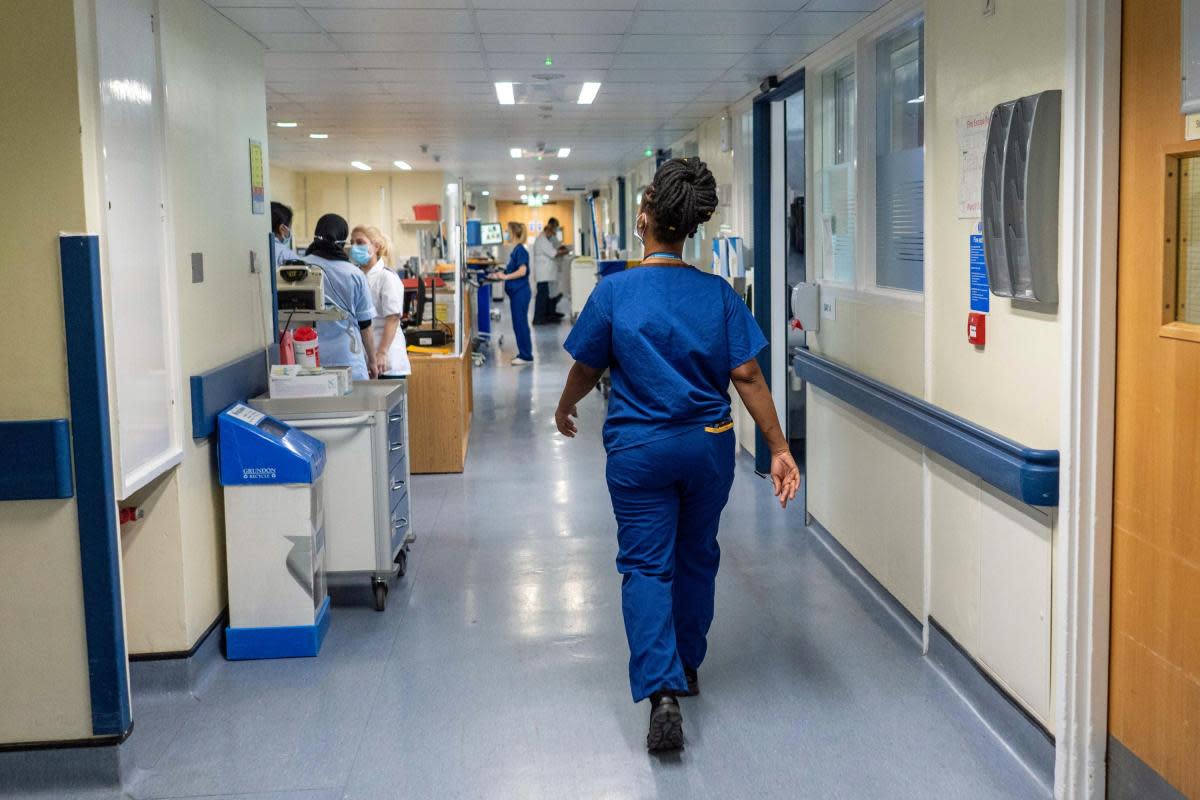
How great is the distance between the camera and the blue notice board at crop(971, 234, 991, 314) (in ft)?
10.8

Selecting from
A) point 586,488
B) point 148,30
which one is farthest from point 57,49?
point 586,488

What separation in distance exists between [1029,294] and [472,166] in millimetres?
12803

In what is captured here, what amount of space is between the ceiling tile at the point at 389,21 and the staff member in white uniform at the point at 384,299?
69.4 inches

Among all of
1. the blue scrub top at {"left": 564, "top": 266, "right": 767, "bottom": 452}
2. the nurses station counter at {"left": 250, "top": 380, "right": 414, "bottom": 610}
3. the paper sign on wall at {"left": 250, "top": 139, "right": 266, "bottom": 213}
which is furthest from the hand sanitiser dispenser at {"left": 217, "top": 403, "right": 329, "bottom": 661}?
the blue scrub top at {"left": 564, "top": 266, "right": 767, "bottom": 452}

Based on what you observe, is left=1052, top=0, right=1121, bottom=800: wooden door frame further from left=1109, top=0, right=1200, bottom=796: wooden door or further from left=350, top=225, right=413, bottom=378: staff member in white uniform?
left=350, top=225, right=413, bottom=378: staff member in white uniform

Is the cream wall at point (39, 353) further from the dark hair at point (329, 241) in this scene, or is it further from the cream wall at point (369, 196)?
the cream wall at point (369, 196)

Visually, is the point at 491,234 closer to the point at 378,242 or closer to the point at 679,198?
the point at 378,242

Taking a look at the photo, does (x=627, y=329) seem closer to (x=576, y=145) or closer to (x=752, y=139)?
(x=752, y=139)

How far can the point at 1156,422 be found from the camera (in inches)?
97.9

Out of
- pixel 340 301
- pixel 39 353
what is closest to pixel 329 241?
pixel 340 301

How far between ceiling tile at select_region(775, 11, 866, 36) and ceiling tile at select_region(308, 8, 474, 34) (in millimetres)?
1333

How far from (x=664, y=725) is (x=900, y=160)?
7.46 ft

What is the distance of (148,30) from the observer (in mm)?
3500

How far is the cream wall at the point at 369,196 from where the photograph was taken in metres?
16.2
